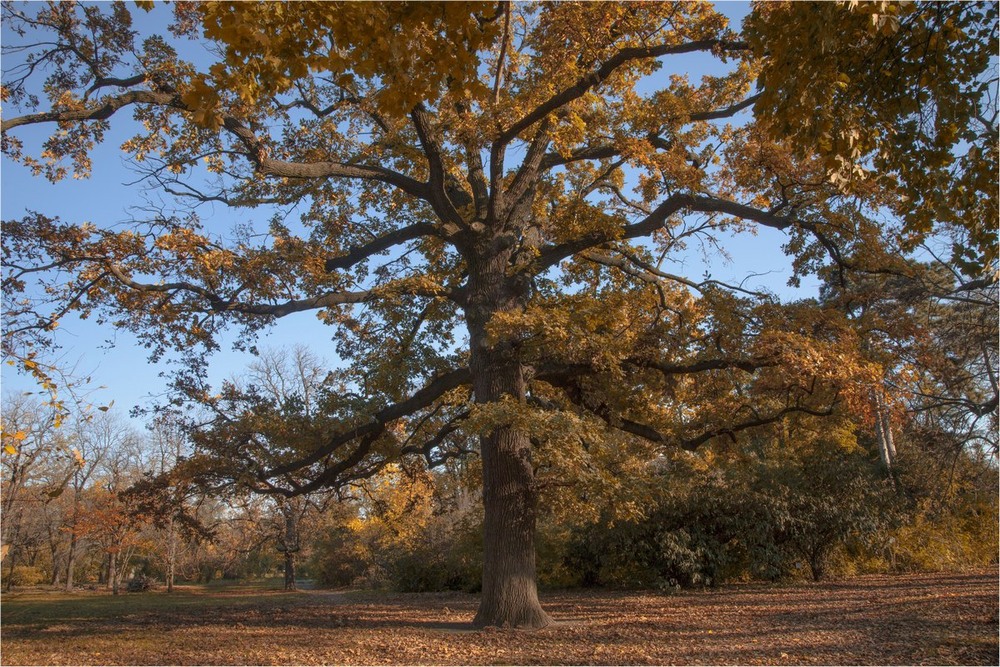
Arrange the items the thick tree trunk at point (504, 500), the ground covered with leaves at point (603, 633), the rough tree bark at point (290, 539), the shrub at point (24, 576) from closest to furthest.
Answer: the ground covered with leaves at point (603, 633), the thick tree trunk at point (504, 500), the rough tree bark at point (290, 539), the shrub at point (24, 576)

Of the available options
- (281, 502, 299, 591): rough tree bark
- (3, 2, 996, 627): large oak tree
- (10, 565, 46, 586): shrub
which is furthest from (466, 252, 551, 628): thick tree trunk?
(10, 565, 46, 586): shrub

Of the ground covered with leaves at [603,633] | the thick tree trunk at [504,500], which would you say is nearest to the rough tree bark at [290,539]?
the ground covered with leaves at [603,633]

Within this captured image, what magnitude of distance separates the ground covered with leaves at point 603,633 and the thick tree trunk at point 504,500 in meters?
0.47

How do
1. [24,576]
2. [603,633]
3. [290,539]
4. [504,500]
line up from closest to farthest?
[603,633] → [504,500] → [290,539] → [24,576]

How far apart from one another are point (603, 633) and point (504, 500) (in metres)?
2.17

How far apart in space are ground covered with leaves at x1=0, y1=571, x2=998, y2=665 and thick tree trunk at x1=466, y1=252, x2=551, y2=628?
47 cm

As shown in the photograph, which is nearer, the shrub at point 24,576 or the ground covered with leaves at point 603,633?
the ground covered with leaves at point 603,633

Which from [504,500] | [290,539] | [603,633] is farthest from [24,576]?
[603,633]

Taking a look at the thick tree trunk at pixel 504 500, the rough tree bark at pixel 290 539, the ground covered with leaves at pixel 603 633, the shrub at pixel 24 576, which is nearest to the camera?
the ground covered with leaves at pixel 603 633

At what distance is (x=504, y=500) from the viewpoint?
9219 mm

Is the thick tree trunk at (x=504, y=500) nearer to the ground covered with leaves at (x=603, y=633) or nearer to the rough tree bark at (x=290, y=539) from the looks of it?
the ground covered with leaves at (x=603, y=633)

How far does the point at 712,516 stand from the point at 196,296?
11.5 metres

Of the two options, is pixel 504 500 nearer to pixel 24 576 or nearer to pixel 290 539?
pixel 290 539

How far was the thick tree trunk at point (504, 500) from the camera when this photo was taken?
29.3ft
